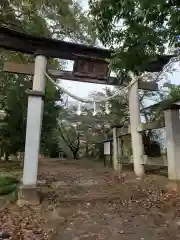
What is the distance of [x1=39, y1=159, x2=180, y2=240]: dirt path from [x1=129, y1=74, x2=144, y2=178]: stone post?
1.74ft

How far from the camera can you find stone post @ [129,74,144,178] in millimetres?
6129

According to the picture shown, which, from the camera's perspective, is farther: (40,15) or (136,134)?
(40,15)

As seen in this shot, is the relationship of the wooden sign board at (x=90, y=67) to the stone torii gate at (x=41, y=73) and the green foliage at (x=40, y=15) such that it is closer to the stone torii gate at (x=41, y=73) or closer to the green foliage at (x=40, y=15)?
the stone torii gate at (x=41, y=73)

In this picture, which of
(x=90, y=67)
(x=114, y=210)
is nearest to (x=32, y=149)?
(x=114, y=210)

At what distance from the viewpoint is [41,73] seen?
5395mm

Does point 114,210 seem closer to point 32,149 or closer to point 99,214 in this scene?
point 99,214

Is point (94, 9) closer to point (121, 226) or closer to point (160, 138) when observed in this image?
point (121, 226)

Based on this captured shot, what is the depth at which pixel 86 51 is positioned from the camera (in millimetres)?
5926

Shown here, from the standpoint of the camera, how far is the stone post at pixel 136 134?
613cm

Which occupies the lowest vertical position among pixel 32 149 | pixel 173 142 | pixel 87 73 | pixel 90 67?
pixel 32 149

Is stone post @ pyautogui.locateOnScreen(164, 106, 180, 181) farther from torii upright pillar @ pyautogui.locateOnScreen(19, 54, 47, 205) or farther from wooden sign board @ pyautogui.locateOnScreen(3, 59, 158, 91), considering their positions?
torii upright pillar @ pyautogui.locateOnScreen(19, 54, 47, 205)

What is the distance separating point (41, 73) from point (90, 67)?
1276mm

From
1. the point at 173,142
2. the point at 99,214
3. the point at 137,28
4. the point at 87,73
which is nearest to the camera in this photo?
the point at 137,28

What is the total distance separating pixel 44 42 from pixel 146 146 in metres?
4.71
